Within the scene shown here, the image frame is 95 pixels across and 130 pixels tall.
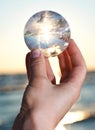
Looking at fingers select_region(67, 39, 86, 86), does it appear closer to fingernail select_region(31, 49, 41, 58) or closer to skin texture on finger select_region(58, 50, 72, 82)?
skin texture on finger select_region(58, 50, 72, 82)

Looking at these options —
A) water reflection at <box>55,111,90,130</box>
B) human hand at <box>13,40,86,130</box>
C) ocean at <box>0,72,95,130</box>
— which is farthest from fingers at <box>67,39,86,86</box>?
water reflection at <box>55,111,90,130</box>

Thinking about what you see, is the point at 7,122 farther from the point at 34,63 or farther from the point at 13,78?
the point at 13,78

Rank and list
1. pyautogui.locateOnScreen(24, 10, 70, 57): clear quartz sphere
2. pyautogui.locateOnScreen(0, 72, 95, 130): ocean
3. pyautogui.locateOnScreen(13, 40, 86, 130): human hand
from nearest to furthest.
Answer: pyautogui.locateOnScreen(13, 40, 86, 130): human hand < pyautogui.locateOnScreen(24, 10, 70, 57): clear quartz sphere < pyautogui.locateOnScreen(0, 72, 95, 130): ocean

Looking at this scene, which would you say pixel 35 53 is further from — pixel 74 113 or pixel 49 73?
pixel 74 113

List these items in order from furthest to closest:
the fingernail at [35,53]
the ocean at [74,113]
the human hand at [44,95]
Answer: the ocean at [74,113] < the fingernail at [35,53] < the human hand at [44,95]

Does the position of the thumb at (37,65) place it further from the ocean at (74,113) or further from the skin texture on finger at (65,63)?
the ocean at (74,113)

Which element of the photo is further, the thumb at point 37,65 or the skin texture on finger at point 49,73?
the skin texture on finger at point 49,73

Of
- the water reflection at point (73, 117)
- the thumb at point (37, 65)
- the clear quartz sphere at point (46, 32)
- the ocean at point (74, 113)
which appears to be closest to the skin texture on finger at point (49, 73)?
the clear quartz sphere at point (46, 32)

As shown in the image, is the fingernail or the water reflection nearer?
the fingernail
